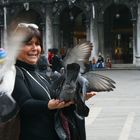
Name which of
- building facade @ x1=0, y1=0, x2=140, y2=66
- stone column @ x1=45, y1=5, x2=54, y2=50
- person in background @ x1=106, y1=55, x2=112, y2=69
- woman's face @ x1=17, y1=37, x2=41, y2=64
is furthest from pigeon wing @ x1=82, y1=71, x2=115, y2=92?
stone column @ x1=45, y1=5, x2=54, y2=50

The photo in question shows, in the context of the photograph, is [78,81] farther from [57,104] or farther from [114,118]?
[114,118]

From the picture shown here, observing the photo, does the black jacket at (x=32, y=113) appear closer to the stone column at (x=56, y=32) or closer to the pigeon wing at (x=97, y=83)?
the pigeon wing at (x=97, y=83)

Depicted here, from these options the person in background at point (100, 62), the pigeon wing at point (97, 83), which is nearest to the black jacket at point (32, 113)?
the pigeon wing at point (97, 83)

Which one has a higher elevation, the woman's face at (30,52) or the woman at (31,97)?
the woman's face at (30,52)

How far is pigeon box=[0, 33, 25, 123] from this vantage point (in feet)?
13.0

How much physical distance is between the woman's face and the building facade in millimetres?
42368

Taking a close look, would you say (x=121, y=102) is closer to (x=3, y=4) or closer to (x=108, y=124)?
(x=108, y=124)

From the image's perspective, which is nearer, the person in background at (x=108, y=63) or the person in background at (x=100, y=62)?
the person in background at (x=100, y=62)

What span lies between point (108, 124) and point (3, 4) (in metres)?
38.7

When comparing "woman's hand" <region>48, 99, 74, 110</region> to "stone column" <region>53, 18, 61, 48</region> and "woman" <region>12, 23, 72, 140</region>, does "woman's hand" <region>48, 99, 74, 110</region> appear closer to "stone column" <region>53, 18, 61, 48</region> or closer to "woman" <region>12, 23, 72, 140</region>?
"woman" <region>12, 23, 72, 140</region>

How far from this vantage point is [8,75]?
4047 mm

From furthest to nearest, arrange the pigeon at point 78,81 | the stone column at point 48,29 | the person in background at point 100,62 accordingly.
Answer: the stone column at point 48,29 < the person in background at point 100,62 < the pigeon at point 78,81

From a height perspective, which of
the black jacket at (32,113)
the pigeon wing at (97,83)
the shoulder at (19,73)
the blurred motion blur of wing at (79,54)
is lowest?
the black jacket at (32,113)

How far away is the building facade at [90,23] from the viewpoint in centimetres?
4725
